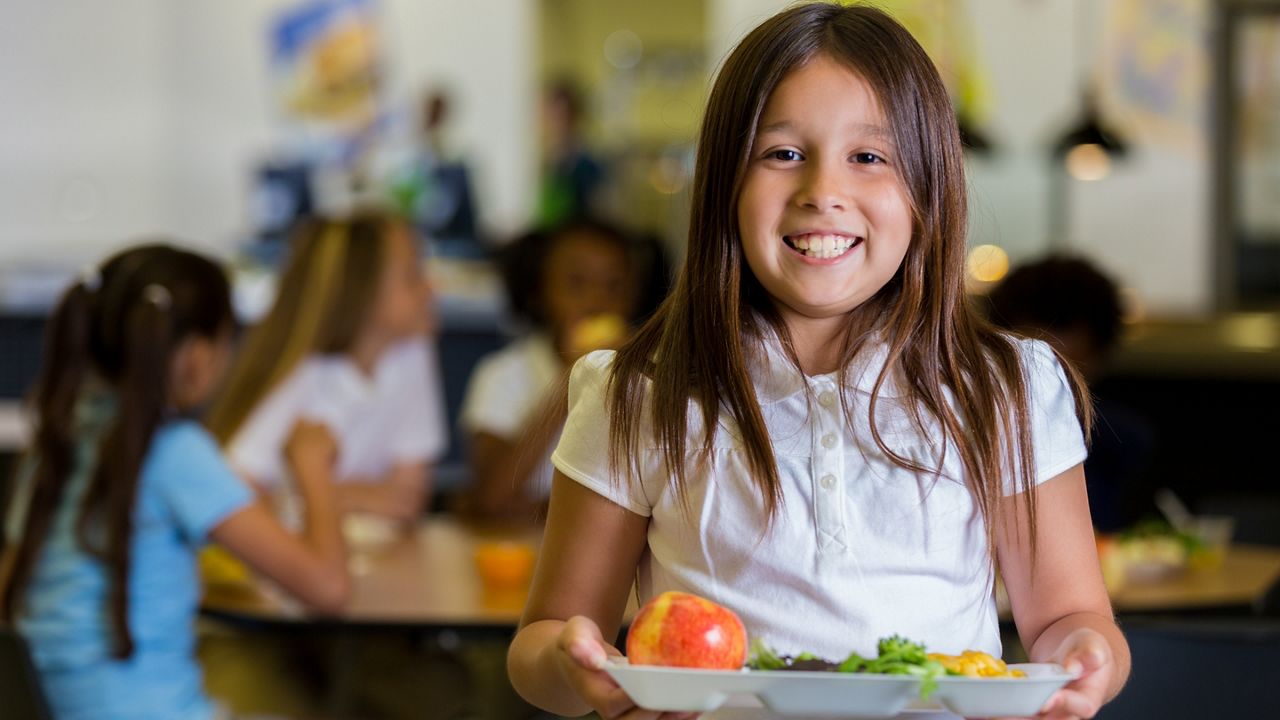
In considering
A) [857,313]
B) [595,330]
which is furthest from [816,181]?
[595,330]

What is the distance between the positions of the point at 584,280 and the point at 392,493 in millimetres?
572

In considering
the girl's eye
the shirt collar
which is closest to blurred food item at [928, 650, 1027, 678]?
the shirt collar

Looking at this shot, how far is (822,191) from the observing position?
1.01 meters

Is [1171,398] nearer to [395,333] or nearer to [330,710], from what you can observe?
[395,333]

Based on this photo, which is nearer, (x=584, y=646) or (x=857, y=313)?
(x=584, y=646)

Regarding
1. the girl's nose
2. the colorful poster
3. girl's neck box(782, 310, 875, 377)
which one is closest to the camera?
the girl's nose

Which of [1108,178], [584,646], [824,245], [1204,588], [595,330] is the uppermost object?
[824,245]

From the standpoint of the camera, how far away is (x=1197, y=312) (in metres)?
5.71

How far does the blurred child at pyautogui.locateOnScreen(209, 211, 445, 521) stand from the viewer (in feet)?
9.12

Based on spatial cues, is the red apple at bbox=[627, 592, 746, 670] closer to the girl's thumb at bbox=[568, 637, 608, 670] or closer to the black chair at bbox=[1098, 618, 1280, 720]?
the girl's thumb at bbox=[568, 637, 608, 670]

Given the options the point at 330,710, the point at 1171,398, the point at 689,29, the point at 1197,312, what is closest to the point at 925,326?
the point at 330,710

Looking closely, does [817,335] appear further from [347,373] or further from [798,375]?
[347,373]

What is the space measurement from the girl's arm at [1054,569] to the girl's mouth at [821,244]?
21cm

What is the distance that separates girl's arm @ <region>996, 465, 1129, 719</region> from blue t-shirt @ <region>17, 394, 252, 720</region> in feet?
3.79
